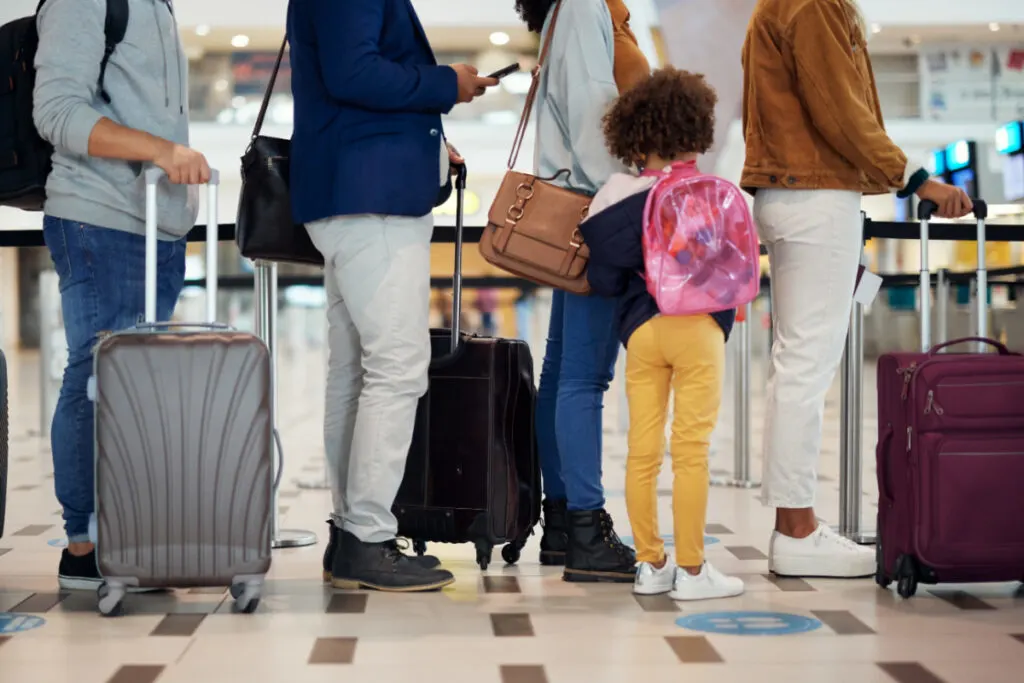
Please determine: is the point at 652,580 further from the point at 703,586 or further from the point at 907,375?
the point at 907,375

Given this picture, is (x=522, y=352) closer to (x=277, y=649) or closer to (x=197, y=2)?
(x=277, y=649)

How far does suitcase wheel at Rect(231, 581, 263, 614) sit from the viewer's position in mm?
2287

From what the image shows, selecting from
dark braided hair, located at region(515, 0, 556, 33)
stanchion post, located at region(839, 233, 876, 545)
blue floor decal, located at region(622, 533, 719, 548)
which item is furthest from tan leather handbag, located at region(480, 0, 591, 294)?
stanchion post, located at region(839, 233, 876, 545)

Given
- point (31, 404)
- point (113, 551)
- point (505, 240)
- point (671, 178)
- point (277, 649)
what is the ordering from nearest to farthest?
point (277, 649) < point (113, 551) < point (671, 178) < point (505, 240) < point (31, 404)

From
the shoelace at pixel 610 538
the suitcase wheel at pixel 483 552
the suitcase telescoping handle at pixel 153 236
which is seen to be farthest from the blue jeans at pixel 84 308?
the shoelace at pixel 610 538

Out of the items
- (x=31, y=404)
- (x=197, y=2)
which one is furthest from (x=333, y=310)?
(x=197, y=2)

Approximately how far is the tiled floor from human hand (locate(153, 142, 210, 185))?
0.83 metres

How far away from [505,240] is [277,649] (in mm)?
963

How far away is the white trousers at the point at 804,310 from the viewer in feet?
8.87

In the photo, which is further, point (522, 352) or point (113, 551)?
point (522, 352)

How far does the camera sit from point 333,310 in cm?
268

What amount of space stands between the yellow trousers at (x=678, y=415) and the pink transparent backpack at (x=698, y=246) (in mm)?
62

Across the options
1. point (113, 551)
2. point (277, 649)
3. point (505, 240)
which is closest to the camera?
point (277, 649)

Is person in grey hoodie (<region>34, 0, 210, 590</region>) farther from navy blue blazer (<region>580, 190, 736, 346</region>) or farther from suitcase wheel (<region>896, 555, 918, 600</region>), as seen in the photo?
suitcase wheel (<region>896, 555, 918, 600</region>)
